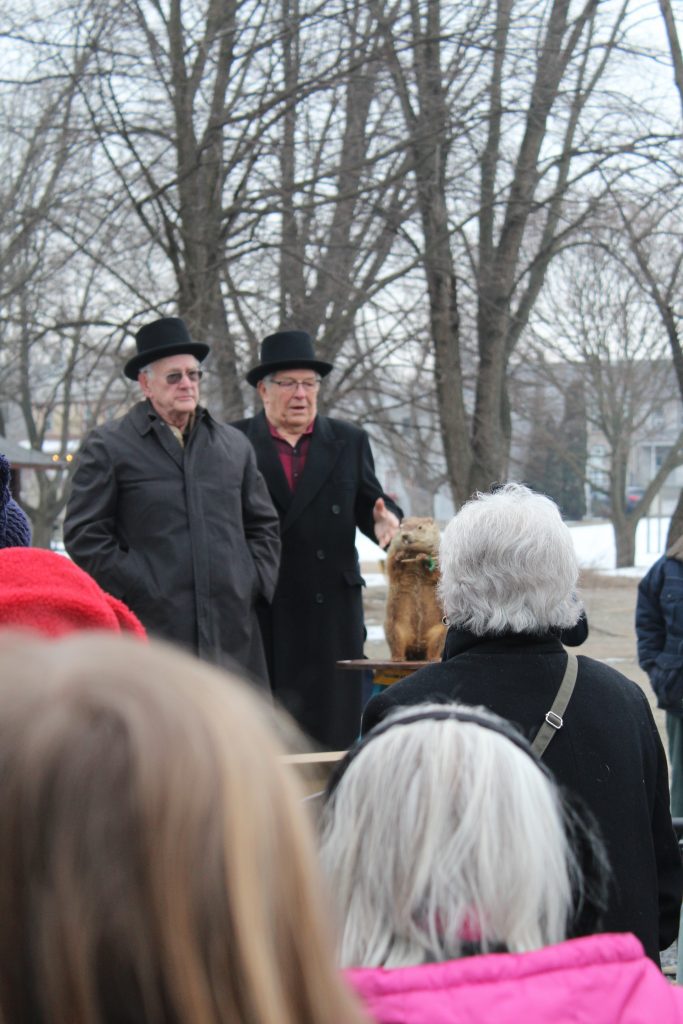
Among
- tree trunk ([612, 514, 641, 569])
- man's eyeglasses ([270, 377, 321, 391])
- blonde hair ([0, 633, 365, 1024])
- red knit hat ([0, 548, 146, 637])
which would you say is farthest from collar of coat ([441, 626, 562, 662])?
tree trunk ([612, 514, 641, 569])

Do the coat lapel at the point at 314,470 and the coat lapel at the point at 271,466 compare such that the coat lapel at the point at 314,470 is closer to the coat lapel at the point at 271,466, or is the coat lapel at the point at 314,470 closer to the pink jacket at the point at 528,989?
the coat lapel at the point at 271,466

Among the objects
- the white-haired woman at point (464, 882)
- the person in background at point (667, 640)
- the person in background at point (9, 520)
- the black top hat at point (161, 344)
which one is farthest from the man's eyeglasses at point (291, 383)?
the white-haired woman at point (464, 882)

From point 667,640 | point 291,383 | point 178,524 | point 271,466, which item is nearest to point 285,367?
point 291,383

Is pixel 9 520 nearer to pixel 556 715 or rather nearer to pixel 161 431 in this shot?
pixel 556 715

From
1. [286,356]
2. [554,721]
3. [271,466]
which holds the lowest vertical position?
[554,721]

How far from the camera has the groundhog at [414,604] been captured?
5.24 meters

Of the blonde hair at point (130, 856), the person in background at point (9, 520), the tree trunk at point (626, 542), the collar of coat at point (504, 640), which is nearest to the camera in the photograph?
the blonde hair at point (130, 856)

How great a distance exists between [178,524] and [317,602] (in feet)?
3.19

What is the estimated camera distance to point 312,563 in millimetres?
5641

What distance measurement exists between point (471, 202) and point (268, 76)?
2963mm

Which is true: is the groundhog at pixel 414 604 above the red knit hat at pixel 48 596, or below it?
below

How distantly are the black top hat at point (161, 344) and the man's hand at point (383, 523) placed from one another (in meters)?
0.99

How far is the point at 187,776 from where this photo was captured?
3.17 feet

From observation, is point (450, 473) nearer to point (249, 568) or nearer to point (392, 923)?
point (249, 568)
